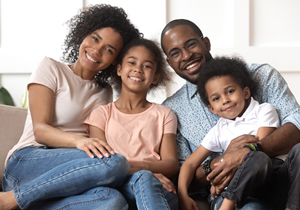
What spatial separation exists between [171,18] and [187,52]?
42.5 inches

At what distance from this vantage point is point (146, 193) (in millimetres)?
1278

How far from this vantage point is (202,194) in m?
1.64

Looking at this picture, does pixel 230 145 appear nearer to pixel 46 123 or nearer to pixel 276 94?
pixel 276 94

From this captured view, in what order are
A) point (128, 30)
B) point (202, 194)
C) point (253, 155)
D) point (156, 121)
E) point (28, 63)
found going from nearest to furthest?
point (253, 155)
point (202, 194)
point (156, 121)
point (128, 30)
point (28, 63)

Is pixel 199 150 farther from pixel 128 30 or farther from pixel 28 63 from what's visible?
pixel 28 63

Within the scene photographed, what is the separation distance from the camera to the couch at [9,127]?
1.75 meters

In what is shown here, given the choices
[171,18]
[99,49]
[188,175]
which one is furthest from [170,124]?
[171,18]

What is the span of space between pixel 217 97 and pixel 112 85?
0.72 metres

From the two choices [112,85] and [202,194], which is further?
[112,85]

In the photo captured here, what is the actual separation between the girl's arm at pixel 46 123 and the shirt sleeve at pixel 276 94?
0.86 metres

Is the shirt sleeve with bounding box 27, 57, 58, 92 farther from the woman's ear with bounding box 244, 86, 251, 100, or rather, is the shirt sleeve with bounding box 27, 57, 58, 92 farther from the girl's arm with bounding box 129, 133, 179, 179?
the woman's ear with bounding box 244, 86, 251, 100

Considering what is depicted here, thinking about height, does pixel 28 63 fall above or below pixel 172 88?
above

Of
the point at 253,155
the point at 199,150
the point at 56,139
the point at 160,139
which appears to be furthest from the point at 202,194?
the point at 56,139

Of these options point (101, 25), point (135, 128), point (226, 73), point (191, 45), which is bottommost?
point (135, 128)
